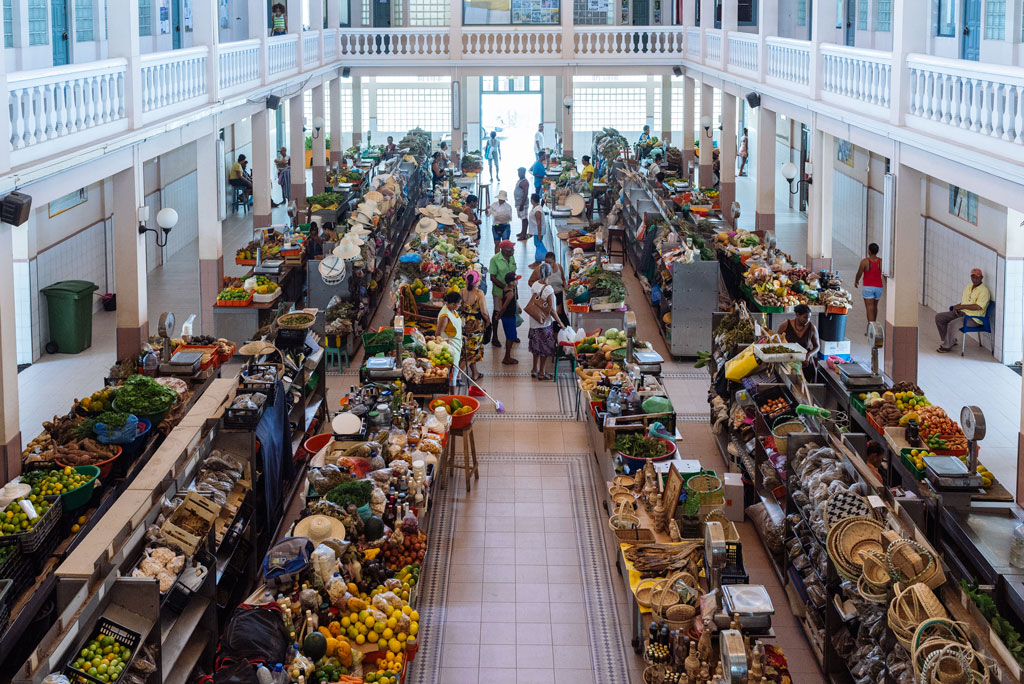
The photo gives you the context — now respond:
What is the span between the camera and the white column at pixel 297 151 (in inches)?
1040

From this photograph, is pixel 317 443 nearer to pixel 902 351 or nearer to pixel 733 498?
pixel 733 498

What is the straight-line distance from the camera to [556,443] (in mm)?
13633

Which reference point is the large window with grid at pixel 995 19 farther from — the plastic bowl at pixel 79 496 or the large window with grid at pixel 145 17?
the large window with grid at pixel 145 17

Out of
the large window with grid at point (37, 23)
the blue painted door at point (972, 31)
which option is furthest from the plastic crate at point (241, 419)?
the blue painted door at point (972, 31)

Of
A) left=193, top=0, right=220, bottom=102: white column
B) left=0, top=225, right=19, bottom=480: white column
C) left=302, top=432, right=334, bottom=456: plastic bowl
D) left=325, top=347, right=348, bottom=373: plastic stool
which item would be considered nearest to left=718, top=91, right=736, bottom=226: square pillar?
left=325, top=347, right=348, bottom=373: plastic stool

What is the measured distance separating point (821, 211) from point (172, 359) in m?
10.1

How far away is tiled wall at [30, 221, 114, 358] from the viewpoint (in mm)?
16781

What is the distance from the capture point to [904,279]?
43.8 ft

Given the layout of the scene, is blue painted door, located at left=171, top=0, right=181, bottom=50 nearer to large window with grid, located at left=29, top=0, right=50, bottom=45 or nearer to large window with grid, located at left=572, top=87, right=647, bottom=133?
large window with grid, located at left=29, top=0, right=50, bottom=45

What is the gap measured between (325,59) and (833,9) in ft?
44.6

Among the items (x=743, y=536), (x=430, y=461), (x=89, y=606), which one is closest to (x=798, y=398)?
(x=743, y=536)

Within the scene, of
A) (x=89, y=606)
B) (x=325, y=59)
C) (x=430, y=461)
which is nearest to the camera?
(x=89, y=606)

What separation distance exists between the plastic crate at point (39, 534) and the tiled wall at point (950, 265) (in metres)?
12.4

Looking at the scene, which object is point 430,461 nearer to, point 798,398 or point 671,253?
point 798,398
